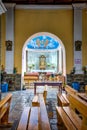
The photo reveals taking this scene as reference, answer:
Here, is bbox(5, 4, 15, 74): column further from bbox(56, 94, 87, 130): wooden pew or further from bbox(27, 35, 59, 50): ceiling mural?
bbox(56, 94, 87, 130): wooden pew

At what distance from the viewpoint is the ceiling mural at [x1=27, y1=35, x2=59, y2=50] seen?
63.0ft

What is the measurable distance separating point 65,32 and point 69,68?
6.03ft

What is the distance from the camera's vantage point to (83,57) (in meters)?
11.8

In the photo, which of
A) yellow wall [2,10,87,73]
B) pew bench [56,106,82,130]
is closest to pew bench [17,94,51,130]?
pew bench [56,106,82,130]

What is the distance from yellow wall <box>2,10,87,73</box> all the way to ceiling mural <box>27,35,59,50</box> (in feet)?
23.3

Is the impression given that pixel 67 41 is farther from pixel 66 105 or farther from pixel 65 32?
pixel 66 105

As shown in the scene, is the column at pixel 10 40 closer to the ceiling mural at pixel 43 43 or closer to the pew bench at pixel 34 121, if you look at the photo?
the ceiling mural at pixel 43 43

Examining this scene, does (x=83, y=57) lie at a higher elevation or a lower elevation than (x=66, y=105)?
higher

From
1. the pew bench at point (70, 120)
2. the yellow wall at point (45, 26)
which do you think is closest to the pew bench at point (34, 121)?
the pew bench at point (70, 120)

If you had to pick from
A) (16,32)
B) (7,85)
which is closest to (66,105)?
(7,85)

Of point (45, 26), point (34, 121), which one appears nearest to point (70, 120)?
point (34, 121)

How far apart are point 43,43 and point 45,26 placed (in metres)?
7.29

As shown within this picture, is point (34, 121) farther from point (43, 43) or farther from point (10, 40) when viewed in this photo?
point (43, 43)

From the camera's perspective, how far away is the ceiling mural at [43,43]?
19.2 m
